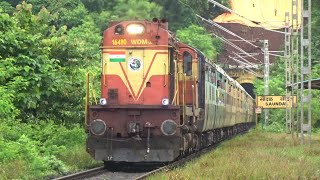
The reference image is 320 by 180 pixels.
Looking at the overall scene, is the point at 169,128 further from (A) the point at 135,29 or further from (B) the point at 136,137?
(A) the point at 135,29

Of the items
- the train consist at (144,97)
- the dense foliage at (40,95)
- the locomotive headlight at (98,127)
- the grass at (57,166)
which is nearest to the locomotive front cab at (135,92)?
the train consist at (144,97)

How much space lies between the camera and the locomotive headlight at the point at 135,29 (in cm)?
1520

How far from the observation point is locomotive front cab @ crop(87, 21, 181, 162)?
1438 centimetres

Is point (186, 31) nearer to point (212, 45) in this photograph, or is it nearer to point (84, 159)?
point (212, 45)

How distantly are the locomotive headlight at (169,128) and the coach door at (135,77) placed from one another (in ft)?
4.19

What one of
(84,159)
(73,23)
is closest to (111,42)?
(84,159)

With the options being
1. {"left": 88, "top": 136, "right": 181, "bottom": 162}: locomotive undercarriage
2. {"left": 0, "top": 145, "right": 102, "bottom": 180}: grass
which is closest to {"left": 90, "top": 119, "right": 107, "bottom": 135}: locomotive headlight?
{"left": 88, "top": 136, "right": 181, "bottom": 162}: locomotive undercarriage

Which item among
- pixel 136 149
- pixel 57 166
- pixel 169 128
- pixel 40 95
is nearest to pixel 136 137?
pixel 136 149

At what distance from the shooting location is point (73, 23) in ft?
161

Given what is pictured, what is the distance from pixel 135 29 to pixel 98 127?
9.40 ft

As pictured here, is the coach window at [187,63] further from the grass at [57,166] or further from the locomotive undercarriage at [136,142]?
the grass at [57,166]

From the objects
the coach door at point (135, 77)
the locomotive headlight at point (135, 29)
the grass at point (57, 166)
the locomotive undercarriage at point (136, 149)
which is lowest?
the grass at point (57, 166)

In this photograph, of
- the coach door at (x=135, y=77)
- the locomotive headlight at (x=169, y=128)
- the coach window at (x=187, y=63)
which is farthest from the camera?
the coach window at (x=187, y=63)

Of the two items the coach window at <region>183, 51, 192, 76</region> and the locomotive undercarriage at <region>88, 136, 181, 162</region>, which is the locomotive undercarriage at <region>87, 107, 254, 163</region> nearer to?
the locomotive undercarriage at <region>88, 136, 181, 162</region>
